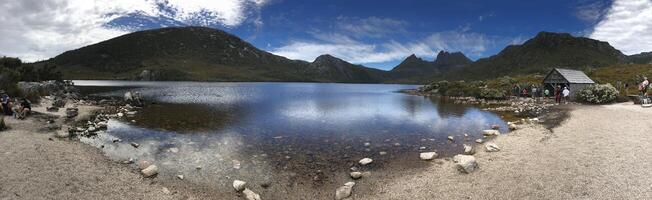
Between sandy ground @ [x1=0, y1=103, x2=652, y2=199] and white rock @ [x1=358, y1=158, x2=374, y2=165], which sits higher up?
sandy ground @ [x1=0, y1=103, x2=652, y2=199]

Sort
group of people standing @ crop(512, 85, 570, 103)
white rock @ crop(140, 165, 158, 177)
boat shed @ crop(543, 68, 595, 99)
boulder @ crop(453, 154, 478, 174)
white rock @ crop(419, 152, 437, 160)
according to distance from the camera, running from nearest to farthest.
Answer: white rock @ crop(140, 165, 158, 177), boulder @ crop(453, 154, 478, 174), white rock @ crop(419, 152, 437, 160), group of people standing @ crop(512, 85, 570, 103), boat shed @ crop(543, 68, 595, 99)

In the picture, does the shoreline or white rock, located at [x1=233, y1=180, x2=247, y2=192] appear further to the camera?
white rock, located at [x1=233, y1=180, x2=247, y2=192]

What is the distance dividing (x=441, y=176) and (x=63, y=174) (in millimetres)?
17341

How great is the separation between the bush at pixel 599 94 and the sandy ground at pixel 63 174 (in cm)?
6186

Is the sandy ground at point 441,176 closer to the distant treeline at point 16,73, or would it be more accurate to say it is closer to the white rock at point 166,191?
the white rock at point 166,191

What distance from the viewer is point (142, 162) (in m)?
17.1

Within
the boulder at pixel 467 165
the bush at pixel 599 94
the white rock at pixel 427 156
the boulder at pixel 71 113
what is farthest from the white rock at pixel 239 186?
the bush at pixel 599 94

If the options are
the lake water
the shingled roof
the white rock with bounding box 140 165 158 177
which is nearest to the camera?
the white rock with bounding box 140 165 158 177

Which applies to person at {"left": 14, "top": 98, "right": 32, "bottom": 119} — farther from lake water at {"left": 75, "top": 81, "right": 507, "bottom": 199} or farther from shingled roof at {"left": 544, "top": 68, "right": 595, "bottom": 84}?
shingled roof at {"left": 544, "top": 68, "right": 595, "bottom": 84}

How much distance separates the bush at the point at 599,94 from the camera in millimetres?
A: 49844

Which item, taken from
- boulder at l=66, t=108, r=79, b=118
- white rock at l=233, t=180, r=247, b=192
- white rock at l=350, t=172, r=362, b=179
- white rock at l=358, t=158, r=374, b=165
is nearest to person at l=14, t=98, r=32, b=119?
boulder at l=66, t=108, r=79, b=118

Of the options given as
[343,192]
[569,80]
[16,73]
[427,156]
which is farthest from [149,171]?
[569,80]

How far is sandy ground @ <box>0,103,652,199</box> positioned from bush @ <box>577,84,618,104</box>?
123 feet

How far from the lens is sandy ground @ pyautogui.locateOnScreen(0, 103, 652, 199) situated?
12398 millimetres
